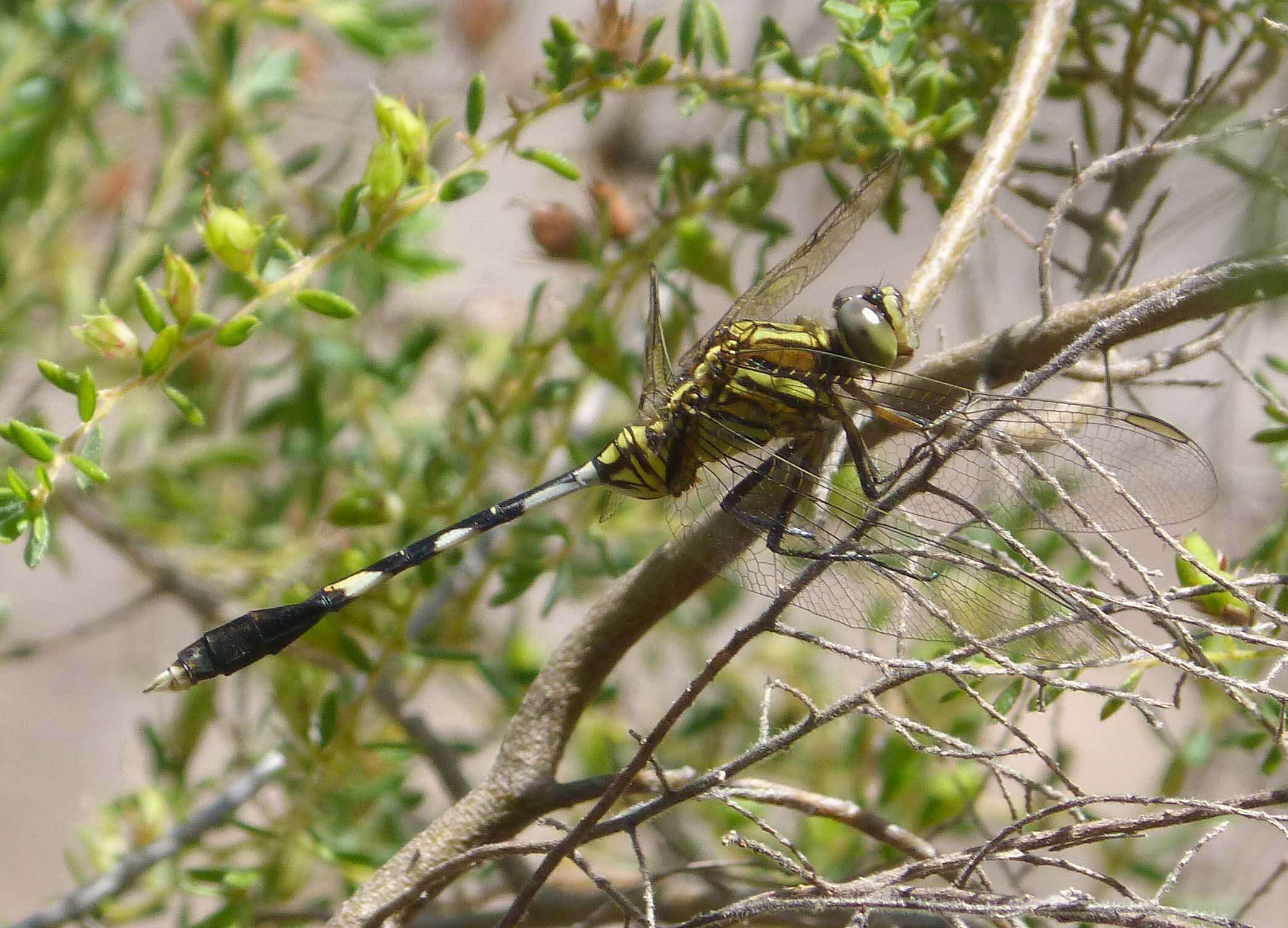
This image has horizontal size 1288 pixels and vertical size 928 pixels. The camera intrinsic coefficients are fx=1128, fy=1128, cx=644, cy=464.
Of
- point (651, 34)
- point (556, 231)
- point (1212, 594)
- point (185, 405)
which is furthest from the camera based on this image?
point (556, 231)

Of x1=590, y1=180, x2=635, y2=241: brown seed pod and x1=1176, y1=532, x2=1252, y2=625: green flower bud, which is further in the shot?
x1=590, y1=180, x2=635, y2=241: brown seed pod

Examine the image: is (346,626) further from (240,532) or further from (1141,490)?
(1141,490)

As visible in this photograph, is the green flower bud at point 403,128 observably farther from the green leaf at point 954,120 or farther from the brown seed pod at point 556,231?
the green leaf at point 954,120

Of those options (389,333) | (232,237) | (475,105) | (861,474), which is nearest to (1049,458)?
(861,474)

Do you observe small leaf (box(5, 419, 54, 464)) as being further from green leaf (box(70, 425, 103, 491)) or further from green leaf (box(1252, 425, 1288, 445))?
green leaf (box(1252, 425, 1288, 445))

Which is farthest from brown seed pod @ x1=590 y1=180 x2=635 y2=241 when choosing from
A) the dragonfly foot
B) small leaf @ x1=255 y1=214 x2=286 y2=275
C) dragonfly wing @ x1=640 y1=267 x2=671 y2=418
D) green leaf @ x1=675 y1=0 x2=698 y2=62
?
the dragonfly foot

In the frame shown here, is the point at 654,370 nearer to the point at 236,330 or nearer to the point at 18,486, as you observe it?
the point at 236,330
